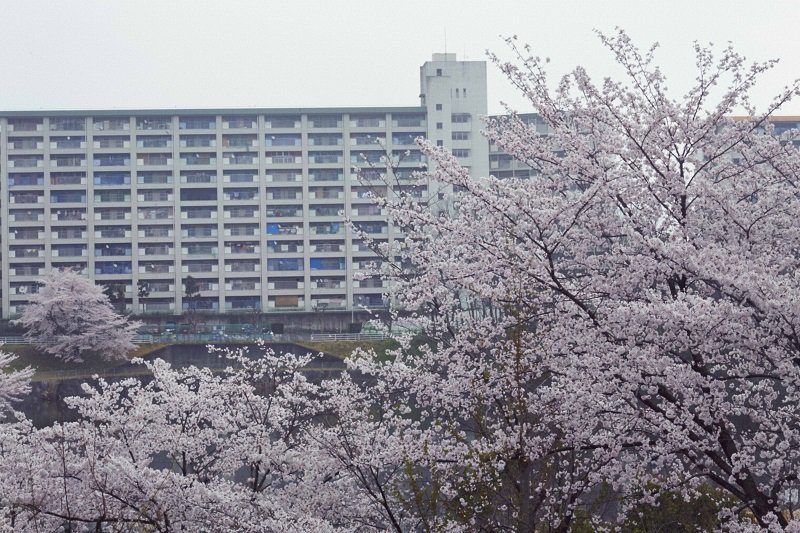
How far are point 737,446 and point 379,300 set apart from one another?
4556 centimetres

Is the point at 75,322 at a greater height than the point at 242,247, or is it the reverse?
the point at 242,247

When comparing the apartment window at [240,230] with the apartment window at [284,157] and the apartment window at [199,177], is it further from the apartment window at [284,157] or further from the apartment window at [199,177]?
the apartment window at [284,157]

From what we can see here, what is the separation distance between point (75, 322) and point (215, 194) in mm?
14248

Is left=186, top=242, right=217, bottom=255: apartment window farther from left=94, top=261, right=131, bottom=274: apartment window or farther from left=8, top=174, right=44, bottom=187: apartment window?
left=8, top=174, right=44, bottom=187: apartment window

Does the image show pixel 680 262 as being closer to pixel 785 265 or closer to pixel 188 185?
pixel 785 265

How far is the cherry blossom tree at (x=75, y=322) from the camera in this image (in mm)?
40375

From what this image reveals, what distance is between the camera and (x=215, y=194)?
53.3 meters

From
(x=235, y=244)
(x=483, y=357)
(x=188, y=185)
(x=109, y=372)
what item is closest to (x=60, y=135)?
(x=188, y=185)

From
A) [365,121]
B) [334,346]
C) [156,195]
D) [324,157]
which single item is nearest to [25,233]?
[156,195]

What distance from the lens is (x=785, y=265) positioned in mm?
7078

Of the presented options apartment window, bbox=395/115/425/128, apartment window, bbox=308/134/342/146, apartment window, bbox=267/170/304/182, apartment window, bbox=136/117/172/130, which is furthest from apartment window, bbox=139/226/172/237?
apartment window, bbox=395/115/425/128

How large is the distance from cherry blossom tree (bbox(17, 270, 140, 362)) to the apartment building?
33.0ft

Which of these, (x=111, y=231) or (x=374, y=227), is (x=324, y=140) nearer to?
(x=374, y=227)

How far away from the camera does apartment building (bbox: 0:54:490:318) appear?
171 ft
